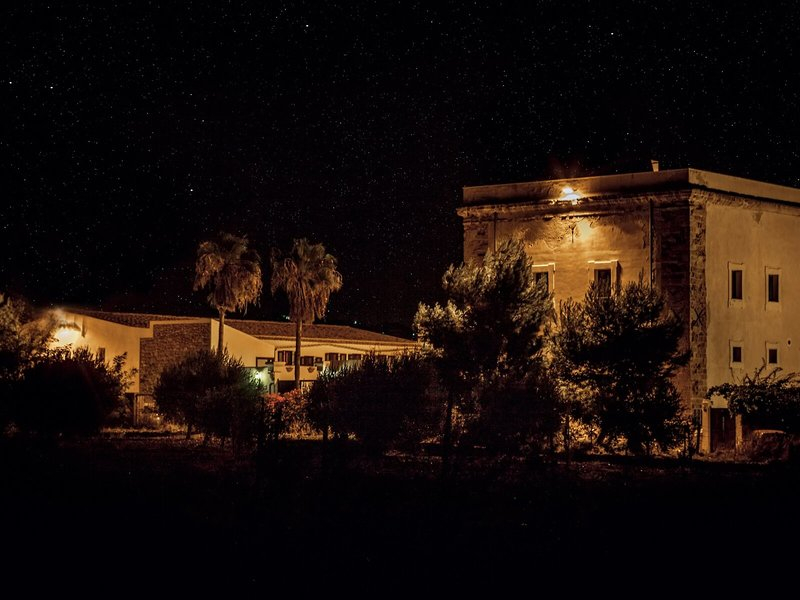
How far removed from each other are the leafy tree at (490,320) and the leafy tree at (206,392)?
5.53m

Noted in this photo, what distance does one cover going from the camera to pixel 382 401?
24922 millimetres

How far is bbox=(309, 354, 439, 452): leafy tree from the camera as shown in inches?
975

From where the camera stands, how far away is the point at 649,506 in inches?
687

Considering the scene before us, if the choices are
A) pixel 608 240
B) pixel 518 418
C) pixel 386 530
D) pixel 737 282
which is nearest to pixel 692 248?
pixel 737 282

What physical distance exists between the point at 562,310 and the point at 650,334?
11.4 ft

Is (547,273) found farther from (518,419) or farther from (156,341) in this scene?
(156,341)

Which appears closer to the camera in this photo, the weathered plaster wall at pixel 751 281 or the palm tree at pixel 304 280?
the weathered plaster wall at pixel 751 281

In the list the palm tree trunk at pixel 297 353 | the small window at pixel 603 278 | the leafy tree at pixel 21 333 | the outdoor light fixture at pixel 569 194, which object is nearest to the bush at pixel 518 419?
the small window at pixel 603 278

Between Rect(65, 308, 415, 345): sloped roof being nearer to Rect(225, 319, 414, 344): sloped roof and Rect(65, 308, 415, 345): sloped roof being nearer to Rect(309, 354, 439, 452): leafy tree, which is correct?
Rect(225, 319, 414, 344): sloped roof

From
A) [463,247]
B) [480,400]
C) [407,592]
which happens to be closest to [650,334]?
[480,400]

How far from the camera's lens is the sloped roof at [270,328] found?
50250mm

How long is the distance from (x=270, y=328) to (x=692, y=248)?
85.4ft

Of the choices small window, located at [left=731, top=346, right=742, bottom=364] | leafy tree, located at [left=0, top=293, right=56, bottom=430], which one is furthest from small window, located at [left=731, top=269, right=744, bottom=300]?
leafy tree, located at [left=0, top=293, right=56, bottom=430]

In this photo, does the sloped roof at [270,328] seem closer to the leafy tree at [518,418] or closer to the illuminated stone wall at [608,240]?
the illuminated stone wall at [608,240]
